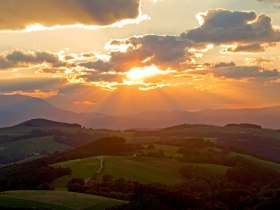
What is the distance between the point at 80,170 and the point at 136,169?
2086 centimetres

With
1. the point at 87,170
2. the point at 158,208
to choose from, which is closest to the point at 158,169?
the point at 87,170

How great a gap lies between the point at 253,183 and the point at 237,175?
6485 mm

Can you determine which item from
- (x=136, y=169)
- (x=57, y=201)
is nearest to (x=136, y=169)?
(x=136, y=169)

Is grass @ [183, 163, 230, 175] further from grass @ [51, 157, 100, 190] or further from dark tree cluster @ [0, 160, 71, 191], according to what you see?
dark tree cluster @ [0, 160, 71, 191]

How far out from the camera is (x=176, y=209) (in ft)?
345

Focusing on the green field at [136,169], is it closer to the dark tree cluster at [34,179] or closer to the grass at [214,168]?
the grass at [214,168]

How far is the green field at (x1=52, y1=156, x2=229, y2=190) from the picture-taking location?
152m

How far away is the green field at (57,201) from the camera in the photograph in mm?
95562

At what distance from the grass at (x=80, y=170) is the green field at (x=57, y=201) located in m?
25.7

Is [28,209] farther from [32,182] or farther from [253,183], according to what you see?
[253,183]

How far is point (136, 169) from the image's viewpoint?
547 ft

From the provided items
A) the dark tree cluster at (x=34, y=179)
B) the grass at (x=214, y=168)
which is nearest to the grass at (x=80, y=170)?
the dark tree cluster at (x=34, y=179)

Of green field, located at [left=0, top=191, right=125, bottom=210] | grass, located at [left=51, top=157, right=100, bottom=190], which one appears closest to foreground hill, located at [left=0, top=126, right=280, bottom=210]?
grass, located at [left=51, top=157, right=100, bottom=190]

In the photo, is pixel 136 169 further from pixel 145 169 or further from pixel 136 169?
pixel 145 169
